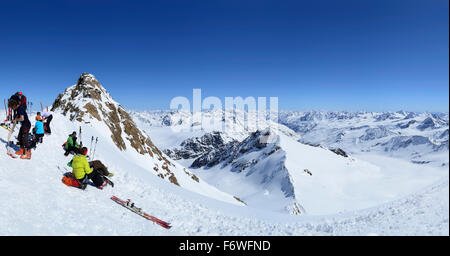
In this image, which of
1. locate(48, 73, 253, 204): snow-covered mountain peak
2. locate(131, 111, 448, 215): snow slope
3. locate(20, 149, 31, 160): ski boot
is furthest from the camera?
locate(131, 111, 448, 215): snow slope

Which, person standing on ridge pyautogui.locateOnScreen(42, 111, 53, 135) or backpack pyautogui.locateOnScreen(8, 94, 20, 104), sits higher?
backpack pyautogui.locateOnScreen(8, 94, 20, 104)

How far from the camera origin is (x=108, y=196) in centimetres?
1374

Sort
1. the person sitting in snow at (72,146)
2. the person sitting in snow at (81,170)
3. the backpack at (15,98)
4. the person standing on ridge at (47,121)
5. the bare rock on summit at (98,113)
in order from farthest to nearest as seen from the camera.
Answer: the bare rock on summit at (98,113)
the person standing on ridge at (47,121)
the person sitting in snow at (72,146)
the backpack at (15,98)
the person sitting in snow at (81,170)

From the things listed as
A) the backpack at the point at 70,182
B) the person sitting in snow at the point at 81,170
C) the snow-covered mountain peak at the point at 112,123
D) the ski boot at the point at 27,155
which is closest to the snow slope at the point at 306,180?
the snow-covered mountain peak at the point at 112,123

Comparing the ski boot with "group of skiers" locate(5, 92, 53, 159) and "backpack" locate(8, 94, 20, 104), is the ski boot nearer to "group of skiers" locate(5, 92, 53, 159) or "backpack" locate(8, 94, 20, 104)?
"group of skiers" locate(5, 92, 53, 159)

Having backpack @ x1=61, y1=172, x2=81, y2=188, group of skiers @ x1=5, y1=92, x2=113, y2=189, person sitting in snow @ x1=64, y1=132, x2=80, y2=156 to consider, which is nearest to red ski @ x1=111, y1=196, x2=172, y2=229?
group of skiers @ x1=5, y1=92, x2=113, y2=189

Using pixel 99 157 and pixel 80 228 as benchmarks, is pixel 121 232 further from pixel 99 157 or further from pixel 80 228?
pixel 99 157

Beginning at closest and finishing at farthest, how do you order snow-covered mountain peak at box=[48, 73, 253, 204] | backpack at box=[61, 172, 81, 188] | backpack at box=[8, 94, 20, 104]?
1. backpack at box=[61, 172, 81, 188]
2. backpack at box=[8, 94, 20, 104]
3. snow-covered mountain peak at box=[48, 73, 253, 204]

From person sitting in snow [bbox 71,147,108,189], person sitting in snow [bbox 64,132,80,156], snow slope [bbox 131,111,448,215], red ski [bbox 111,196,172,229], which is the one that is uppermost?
person sitting in snow [bbox 64,132,80,156]

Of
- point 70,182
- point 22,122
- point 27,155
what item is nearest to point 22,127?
point 22,122

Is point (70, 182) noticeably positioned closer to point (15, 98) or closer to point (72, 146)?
point (72, 146)

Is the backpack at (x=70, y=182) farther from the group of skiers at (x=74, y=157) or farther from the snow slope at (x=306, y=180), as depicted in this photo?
the snow slope at (x=306, y=180)

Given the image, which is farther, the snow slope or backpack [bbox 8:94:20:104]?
the snow slope
